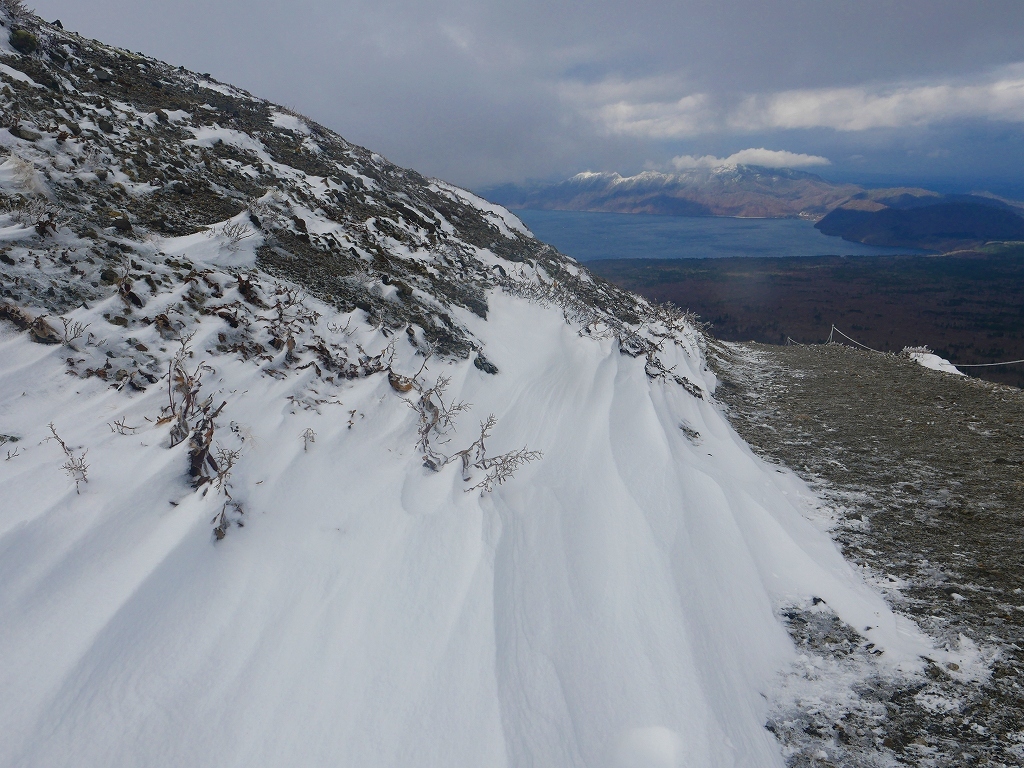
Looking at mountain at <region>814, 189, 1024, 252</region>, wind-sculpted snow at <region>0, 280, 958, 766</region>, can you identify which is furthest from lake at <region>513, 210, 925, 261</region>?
wind-sculpted snow at <region>0, 280, 958, 766</region>

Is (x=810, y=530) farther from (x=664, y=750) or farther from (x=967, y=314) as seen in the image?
(x=967, y=314)

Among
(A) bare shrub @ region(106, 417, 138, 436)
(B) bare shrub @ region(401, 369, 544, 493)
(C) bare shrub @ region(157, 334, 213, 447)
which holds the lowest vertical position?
(B) bare shrub @ region(401, 369, 544, 493)

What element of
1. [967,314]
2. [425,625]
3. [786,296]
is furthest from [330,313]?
[967,314]

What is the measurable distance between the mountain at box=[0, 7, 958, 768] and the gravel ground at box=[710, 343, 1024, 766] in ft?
0.43

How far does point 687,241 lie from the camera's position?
146000 millimetres

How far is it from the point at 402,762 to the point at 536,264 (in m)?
11.1

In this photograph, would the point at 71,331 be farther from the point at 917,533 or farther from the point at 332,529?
the point at 917,533

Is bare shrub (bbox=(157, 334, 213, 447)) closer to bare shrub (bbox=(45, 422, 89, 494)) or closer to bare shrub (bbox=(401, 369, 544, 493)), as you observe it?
bare shrub (bbox=(45, 422, 89, 494))

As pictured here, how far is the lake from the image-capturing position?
120 m

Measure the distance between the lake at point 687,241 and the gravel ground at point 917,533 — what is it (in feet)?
321

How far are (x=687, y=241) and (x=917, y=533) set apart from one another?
15872 centimetres

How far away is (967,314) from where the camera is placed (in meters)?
59.3

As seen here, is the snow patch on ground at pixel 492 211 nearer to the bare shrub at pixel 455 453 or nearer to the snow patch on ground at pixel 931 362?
the bare shrub at pixel 455 453

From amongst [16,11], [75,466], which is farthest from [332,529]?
[16,11]
